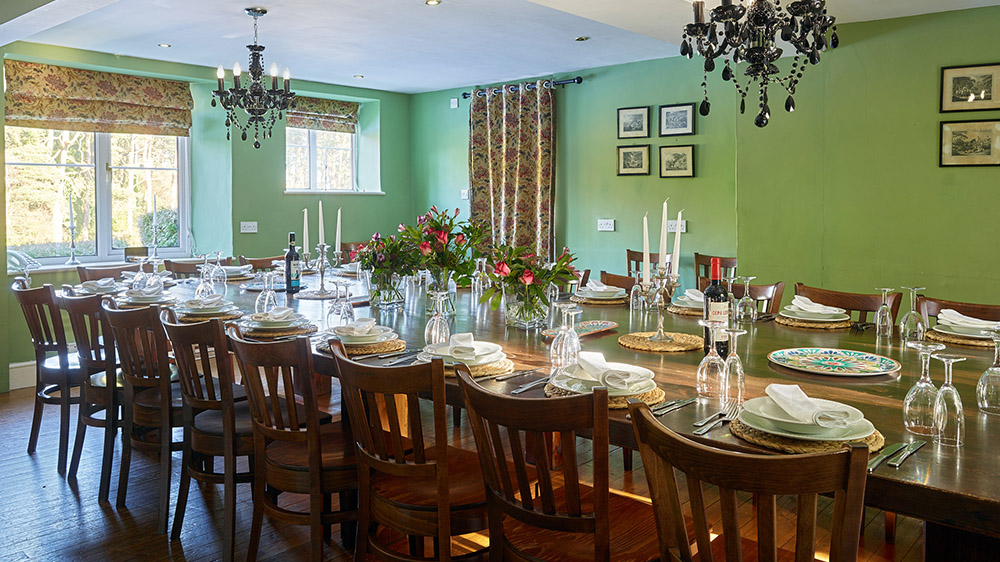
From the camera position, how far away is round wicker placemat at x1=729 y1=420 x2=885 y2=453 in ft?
4.80

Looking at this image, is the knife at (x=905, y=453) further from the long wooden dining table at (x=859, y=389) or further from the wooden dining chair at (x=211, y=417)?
the wooden dining chair at (x=211, y=417)

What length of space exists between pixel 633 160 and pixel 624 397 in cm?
482

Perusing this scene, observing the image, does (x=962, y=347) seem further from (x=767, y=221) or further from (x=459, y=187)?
(x=459, y=187)

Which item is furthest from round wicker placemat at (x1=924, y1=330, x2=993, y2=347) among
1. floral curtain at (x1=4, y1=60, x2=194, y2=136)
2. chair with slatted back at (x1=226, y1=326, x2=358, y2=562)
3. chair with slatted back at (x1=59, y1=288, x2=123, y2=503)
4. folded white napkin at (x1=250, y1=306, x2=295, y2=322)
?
floral curtain at (x1=4, y1=60, x2=194, y2=136)

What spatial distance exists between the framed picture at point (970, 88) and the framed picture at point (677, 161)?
6.80ft

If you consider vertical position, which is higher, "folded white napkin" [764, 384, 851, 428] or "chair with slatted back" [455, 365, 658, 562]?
"folded white napkin" [764, 384, 851, 428]

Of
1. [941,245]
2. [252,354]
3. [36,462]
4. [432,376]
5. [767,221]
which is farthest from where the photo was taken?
[767,221]

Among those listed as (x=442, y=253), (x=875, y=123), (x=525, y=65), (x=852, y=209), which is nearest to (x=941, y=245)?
(x=852, y=209)

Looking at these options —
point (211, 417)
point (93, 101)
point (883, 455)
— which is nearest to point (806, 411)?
point (883, 455)

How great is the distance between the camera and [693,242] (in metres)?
6.08

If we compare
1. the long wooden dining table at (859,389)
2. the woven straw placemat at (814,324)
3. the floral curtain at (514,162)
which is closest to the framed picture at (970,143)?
the woven straw placemat at (814,324)

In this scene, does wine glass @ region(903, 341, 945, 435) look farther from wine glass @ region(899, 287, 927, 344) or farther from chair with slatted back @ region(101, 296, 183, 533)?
chair with slatted back @ region(101, 296, 183, 533)

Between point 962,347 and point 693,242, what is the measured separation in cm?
358

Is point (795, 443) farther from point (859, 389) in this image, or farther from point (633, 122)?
point (633, 122)
